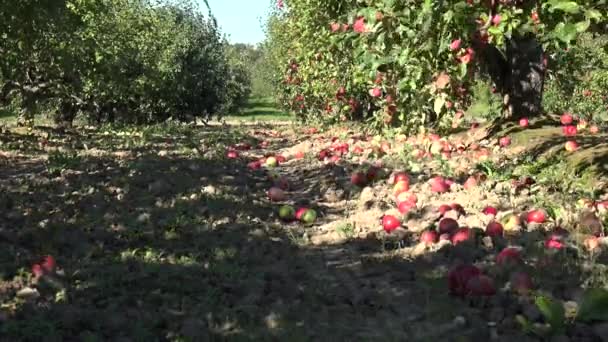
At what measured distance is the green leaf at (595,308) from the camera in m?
3.69

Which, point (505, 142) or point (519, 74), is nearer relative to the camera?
point (505, 142)

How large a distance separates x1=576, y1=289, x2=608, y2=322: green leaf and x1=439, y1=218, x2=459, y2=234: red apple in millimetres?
1796

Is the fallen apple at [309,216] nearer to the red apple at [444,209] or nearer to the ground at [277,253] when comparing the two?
the ground at [277,253]

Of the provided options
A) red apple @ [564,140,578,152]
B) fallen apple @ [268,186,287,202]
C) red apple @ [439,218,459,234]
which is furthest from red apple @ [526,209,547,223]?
fallen apple @ [268,186,287,202]

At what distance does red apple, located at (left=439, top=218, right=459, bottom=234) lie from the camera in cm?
552

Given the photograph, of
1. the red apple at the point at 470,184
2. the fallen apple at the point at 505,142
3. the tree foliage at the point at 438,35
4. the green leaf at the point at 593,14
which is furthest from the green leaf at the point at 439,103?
the fallen apple at the point at 505,142

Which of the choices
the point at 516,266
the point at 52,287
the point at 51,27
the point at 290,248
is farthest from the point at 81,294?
the point at 51,27

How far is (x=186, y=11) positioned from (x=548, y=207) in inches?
1015

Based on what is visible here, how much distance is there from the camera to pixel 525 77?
1142cm

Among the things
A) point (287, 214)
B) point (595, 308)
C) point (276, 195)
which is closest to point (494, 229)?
A: point (595, 308)

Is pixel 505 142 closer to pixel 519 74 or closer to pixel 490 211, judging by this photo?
pixel 519 74

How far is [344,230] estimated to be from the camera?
6230 mm

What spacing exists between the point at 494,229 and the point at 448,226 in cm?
39

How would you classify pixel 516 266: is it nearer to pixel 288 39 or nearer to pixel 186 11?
pixel 288 39
